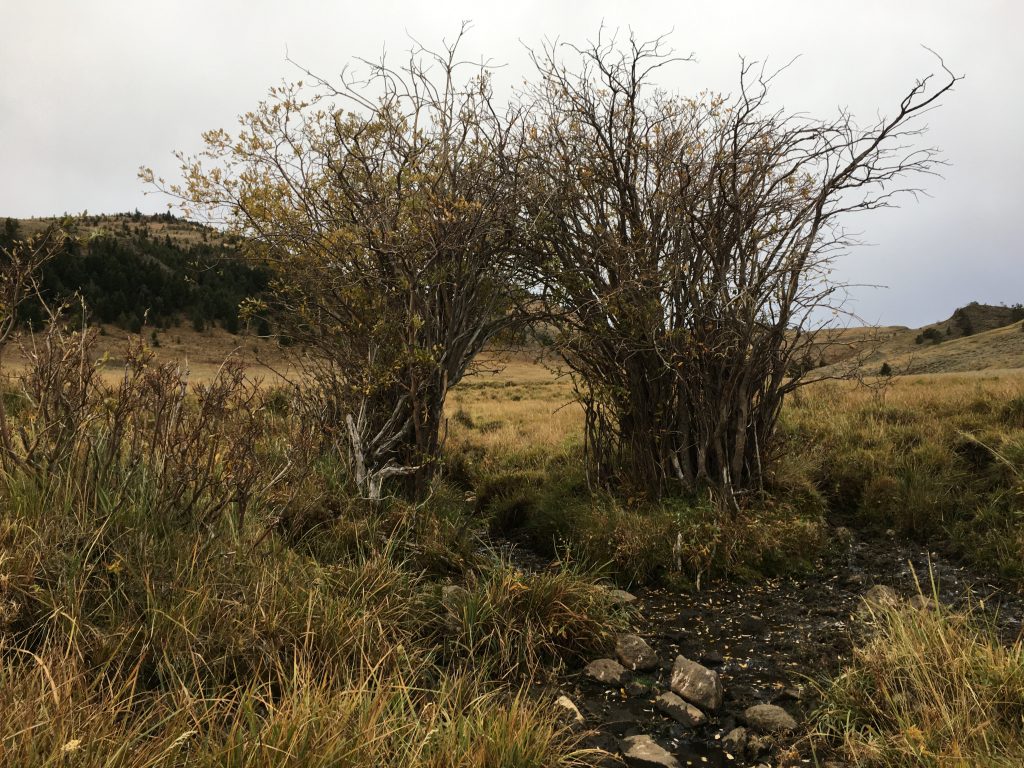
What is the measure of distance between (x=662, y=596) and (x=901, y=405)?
643cm

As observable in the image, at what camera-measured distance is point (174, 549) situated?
3758 millimetres

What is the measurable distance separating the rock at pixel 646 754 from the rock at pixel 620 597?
1.61m

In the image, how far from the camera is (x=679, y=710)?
154 inches

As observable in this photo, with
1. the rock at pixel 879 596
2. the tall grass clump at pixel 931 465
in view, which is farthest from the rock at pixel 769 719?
the tall grass clump at pixel 931 465

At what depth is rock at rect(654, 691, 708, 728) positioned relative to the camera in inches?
150

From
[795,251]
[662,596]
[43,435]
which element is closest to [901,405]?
[795,251]

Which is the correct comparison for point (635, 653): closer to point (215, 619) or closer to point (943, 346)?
point (215, 619)

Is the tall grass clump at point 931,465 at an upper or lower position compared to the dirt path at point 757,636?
upper

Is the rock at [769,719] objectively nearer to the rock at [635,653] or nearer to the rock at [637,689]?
the rock at [637,689]

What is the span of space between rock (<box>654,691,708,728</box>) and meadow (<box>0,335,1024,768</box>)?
0.61m

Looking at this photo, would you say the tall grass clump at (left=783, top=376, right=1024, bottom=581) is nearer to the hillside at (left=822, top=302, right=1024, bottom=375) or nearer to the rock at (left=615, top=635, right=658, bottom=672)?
the hillside at (left=822, top=302, right=1024, bottom=375)

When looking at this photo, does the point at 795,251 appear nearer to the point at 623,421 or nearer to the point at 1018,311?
the point at 623,421

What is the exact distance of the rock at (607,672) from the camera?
170 inches

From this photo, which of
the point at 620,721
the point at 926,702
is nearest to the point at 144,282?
the point at 620,721
